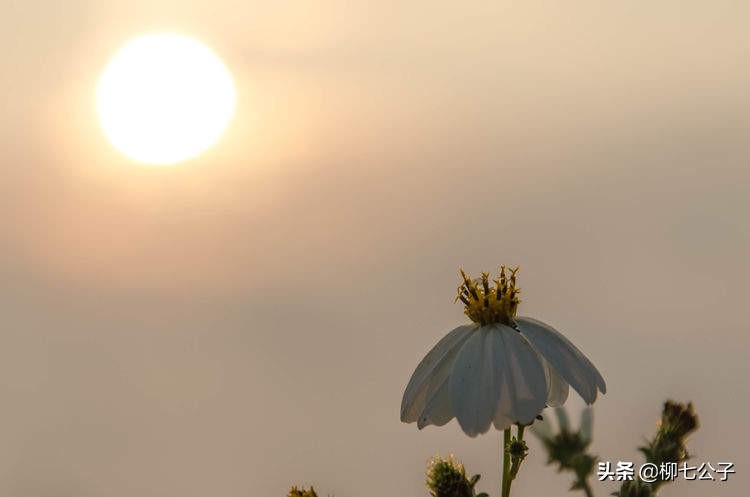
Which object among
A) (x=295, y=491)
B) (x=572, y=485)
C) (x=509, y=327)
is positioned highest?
(x=509, y=327)

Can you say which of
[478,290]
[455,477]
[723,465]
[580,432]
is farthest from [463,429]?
[478,290]

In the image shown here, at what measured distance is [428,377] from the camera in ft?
15.1

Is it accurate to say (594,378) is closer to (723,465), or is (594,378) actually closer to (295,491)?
(723,465)

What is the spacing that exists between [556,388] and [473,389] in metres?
0.61

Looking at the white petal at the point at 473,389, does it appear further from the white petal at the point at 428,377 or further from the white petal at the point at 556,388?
the white petal at the point at 556,388

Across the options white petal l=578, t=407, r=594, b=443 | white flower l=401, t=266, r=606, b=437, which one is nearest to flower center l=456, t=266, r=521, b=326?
white flower l=401, t=266, r=606, b=437

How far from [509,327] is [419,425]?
829 millimetres

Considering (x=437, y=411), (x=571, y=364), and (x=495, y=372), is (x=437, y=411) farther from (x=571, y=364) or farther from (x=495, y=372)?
(x=571, y=364)

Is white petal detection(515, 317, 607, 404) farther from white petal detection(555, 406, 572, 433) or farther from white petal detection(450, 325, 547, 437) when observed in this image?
white petal detection(555, 406, 572, 433)

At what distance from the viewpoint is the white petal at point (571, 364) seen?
4414 mm

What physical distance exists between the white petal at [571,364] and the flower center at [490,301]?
420mm

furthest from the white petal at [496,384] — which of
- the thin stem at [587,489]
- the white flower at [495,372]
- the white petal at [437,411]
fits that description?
the thin stem at [587,489]

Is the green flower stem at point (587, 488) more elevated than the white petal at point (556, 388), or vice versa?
the white petal at point (556, 388)

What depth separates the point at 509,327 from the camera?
16.2 feet
